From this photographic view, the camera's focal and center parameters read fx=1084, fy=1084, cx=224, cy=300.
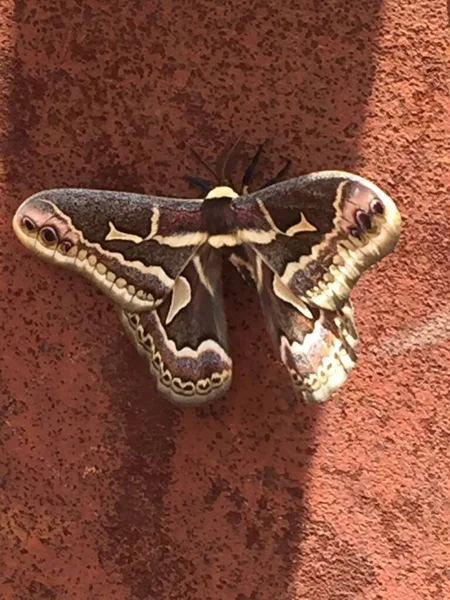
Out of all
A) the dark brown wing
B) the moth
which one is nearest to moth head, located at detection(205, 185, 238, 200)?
the moth

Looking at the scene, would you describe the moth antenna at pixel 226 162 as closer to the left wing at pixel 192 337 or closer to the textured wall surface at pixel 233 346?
the textured wall surface at pixel 233 346

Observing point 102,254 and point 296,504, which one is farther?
point 296,504

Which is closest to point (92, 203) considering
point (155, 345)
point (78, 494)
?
point (155, 345)

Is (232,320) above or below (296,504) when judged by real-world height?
above

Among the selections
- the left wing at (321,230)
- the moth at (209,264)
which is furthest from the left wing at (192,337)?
the left wing at (321,230)

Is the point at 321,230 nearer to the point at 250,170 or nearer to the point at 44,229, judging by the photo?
the point at 250,170

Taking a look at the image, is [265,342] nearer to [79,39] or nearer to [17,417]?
[17,417]

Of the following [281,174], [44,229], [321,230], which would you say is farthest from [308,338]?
[44,229]
